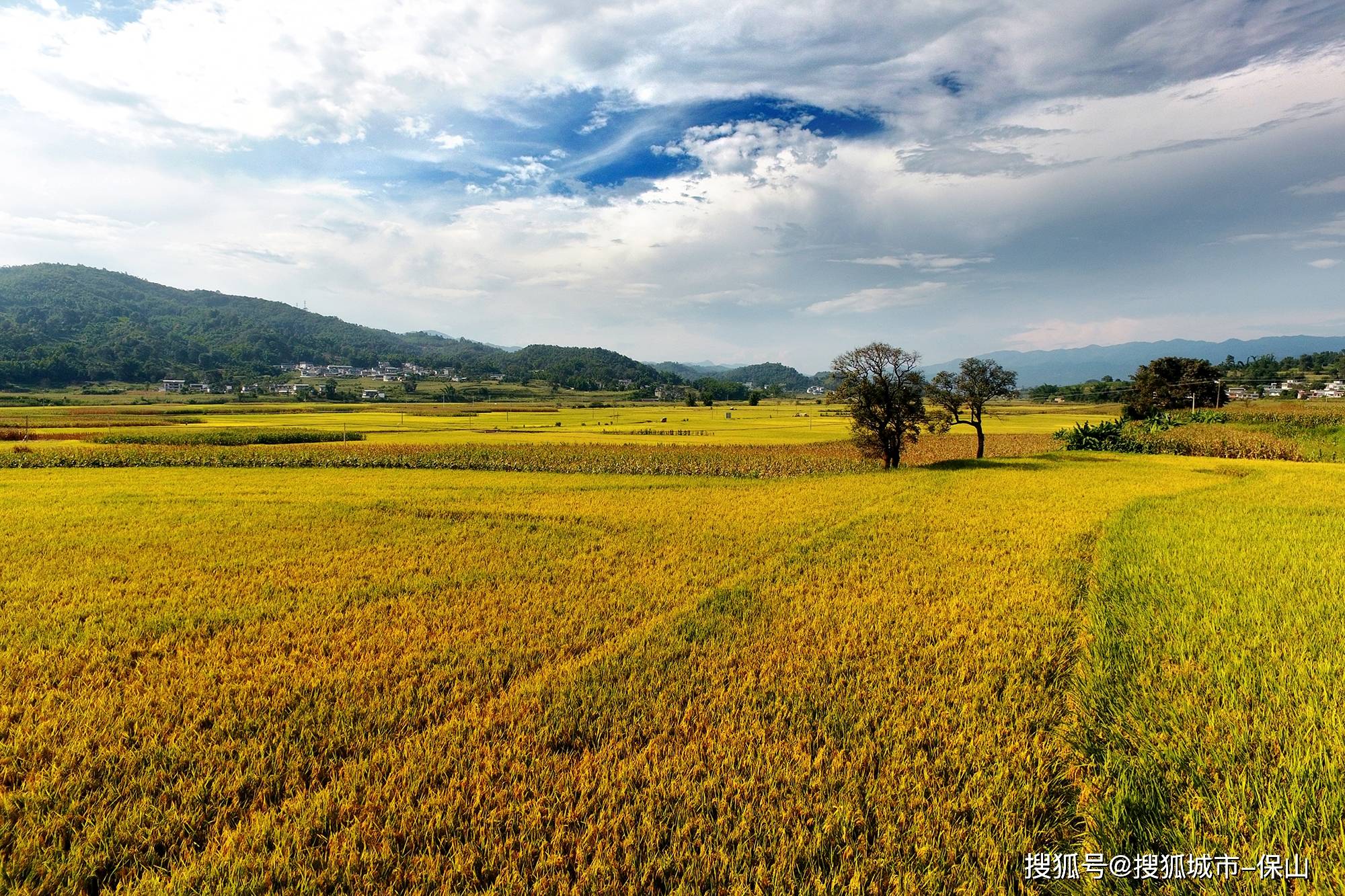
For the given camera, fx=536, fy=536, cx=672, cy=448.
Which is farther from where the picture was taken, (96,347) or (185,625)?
(96,347)

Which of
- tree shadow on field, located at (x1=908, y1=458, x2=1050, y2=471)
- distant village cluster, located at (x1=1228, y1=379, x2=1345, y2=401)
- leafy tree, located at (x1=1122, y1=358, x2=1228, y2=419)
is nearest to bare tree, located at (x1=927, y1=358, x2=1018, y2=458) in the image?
tree shadow on field, located at (x1=908, y1=458, x2=1050, y2=471)

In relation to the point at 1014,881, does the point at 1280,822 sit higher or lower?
higher

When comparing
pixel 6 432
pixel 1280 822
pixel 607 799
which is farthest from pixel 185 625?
pixel 6 432

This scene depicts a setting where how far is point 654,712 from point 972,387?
30529 millimetres

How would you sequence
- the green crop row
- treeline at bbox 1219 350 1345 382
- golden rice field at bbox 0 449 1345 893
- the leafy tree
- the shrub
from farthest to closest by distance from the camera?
1. treeline at bbox 1219 350 1345 382
2. the leafy tree
3. the shrub
4. the green crop row
5. golden rice field at bbox 0 449 1345 893

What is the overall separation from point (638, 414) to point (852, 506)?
2620 inches

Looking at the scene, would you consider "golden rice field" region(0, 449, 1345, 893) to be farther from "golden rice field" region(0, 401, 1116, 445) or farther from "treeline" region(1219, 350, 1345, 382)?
"treeline" region(1219, 350, 1345, 382)

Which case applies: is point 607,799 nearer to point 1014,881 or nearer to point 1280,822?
point 1014,881

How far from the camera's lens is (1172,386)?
56219 mm

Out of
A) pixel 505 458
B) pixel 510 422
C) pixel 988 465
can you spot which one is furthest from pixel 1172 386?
pixel 510 422

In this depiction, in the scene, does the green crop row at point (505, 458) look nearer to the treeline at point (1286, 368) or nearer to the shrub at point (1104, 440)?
the shrub at point (1104, 440)

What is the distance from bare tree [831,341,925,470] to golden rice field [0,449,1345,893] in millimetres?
15728

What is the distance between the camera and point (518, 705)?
16.2 feet

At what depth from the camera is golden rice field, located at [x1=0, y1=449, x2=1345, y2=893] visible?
3332 millimetres
